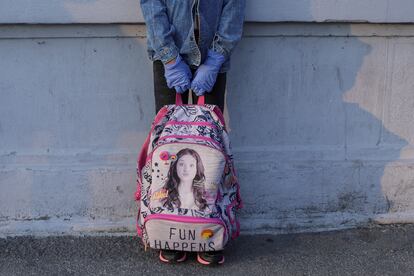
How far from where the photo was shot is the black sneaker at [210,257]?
371cm

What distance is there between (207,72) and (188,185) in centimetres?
66

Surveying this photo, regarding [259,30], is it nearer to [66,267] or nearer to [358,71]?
[358,71]

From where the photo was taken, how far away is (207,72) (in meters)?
3.56

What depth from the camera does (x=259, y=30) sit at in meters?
3.99

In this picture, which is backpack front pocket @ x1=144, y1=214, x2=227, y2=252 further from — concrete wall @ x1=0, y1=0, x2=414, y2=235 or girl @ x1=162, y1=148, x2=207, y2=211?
concrete wall @ x1=0, y1=0, x2=414, y2=235

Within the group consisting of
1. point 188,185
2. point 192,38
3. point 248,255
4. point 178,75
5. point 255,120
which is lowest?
point 248,255

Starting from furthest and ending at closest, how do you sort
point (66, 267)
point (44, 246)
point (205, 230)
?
point (44, 246)
point (66, 267)
point (205, 230)

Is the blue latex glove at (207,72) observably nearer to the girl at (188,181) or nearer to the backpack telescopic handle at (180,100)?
the backpack telescopic handle at (180,100)

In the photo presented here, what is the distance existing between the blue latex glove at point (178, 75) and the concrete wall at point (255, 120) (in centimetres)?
49

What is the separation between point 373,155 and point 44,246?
2279 millimetres

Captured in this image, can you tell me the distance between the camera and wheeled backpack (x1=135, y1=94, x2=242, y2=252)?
3443 mm

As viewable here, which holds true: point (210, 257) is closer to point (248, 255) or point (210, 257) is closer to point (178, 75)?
point (248, 255)

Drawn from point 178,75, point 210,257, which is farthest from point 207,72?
point 210,257

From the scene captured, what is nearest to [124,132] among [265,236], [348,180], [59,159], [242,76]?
[59,159]
